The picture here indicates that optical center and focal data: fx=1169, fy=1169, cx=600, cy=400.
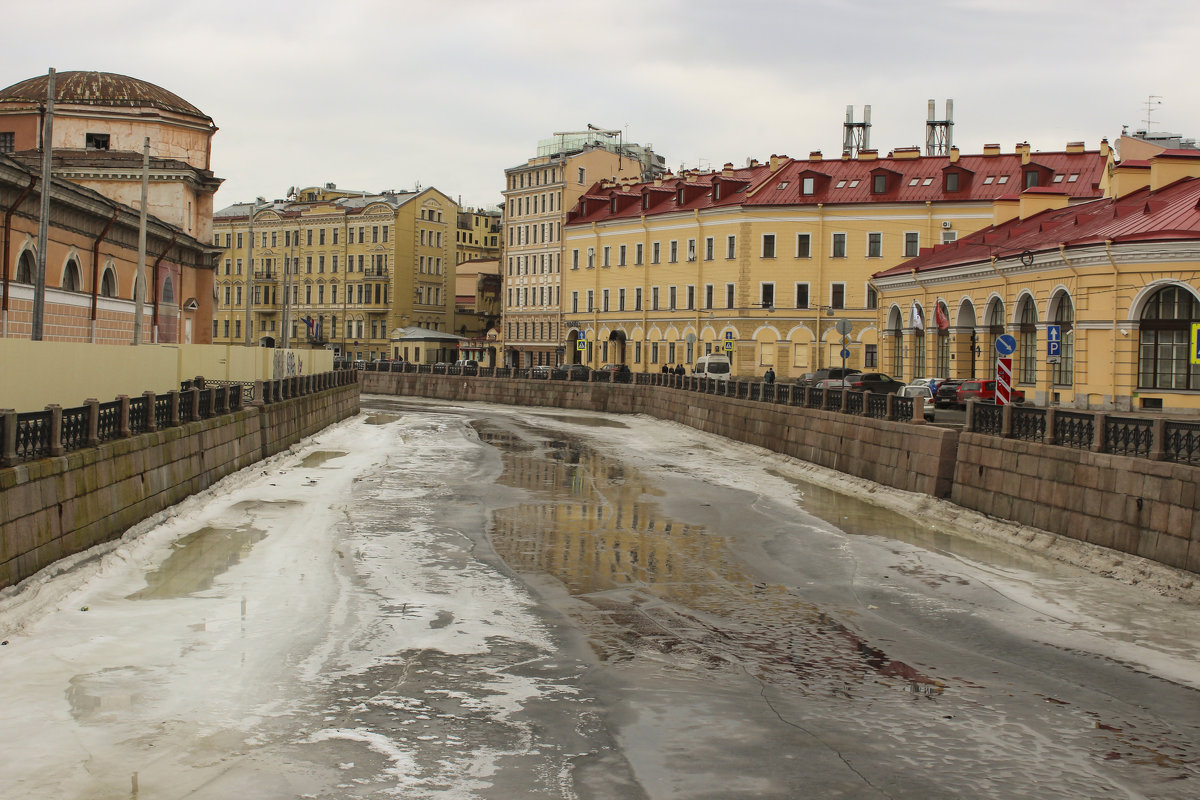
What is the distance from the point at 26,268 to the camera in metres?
32.2

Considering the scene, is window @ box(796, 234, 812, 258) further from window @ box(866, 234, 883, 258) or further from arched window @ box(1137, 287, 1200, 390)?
arched window @ box(1137, 287, 1200, 390)

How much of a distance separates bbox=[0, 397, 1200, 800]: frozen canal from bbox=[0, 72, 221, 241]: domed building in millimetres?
32859

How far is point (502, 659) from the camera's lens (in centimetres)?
1254

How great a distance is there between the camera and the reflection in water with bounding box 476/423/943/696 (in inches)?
500

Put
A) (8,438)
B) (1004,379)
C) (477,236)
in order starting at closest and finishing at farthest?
(8,438) < (1004,379) < (477,236)

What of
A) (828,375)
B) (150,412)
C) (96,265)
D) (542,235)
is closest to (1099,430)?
(150,412)

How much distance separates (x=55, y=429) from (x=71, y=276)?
2338cm

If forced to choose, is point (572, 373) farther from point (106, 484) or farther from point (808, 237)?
point (106, 484)

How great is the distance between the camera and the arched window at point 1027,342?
40.6 m

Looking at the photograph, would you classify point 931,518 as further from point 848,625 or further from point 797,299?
point 797,299

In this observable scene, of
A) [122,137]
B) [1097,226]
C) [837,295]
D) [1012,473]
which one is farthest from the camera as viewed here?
[837,295]

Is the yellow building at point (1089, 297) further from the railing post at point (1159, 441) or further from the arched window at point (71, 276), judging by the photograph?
the arched window at point (71, 276)

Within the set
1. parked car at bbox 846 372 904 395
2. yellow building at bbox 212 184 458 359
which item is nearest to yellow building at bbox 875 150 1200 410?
parked car at bbox 846 372 904 395

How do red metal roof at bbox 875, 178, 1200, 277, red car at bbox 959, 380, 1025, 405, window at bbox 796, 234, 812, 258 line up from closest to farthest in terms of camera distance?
1. red metal roof at bbox 875, 178, 1200, 277
2. red car at bbox 959, 380, 1025, 405
3. window at bbox 796, 234, 812, 258
